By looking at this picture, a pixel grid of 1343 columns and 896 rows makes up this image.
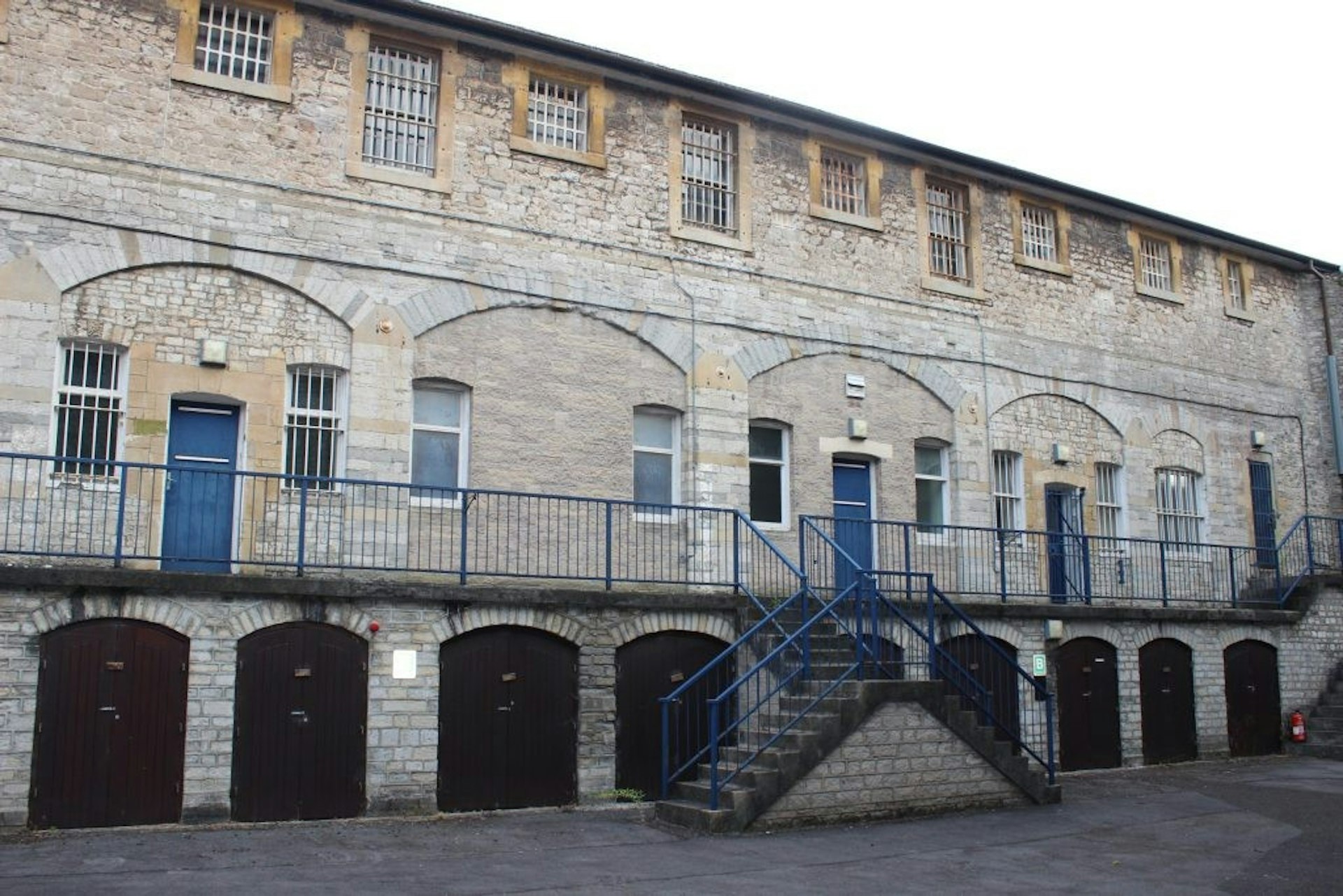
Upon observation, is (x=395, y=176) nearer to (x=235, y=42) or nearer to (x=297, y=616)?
(x=235, y=42)

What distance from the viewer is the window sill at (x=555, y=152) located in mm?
15359

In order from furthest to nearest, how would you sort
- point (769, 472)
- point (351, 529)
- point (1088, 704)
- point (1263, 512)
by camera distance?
point (1263, 512) < point (1088, 704) < point (769, 472) < point (351, 529)

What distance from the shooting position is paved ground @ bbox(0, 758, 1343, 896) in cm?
930

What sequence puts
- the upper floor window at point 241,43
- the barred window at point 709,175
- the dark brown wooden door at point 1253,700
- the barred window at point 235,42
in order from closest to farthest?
the upper floor window at point 241,43, the barred window at point 235,42, the barred window at point 709,175, the dark brown wooden door at point 1253,700

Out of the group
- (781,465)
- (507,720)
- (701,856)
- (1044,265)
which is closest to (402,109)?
(781,465)

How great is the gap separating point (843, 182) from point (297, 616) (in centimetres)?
989

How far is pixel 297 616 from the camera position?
39.9 feet

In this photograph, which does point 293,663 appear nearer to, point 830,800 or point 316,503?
point 316,503

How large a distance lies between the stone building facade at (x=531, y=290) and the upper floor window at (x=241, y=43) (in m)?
0.04

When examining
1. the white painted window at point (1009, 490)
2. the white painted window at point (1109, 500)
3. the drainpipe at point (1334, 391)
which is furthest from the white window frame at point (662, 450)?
the drainpipe at point (1334, 391)

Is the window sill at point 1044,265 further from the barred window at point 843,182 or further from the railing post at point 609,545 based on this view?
the railing post at point 609,545

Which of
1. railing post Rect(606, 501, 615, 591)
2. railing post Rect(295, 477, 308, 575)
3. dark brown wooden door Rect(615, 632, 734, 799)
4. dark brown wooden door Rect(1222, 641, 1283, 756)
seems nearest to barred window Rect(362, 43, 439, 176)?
railing post Rect(295, 477, 308, 575)

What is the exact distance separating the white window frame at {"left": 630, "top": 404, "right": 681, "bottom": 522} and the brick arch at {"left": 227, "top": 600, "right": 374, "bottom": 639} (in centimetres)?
407

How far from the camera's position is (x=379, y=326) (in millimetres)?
14188
